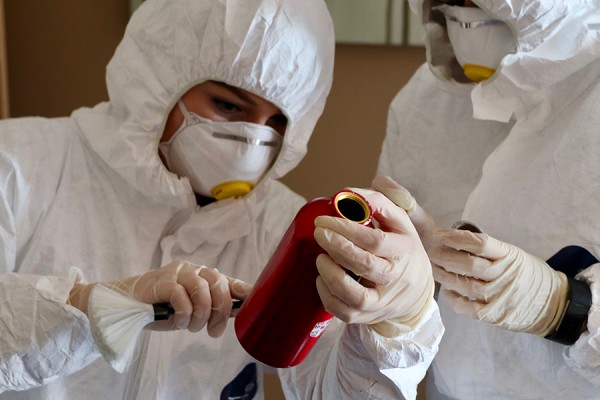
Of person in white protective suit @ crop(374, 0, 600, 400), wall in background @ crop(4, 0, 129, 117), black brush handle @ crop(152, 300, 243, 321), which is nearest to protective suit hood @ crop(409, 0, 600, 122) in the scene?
person in white protective suit @ crop(374, 0, 600, 400)

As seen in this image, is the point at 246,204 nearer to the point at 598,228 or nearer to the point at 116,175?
the point at 116,175

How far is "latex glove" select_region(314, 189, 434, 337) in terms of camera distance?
33.2 inches

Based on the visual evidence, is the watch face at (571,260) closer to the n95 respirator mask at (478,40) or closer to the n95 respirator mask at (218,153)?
the n95 respirator mask at (478,40)

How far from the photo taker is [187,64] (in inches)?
49.5

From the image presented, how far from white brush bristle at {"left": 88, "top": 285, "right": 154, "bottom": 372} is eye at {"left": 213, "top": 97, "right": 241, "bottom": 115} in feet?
1.44

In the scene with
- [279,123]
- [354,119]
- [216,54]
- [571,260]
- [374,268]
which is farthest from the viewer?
[354,119]

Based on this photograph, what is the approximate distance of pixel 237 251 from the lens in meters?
1.38

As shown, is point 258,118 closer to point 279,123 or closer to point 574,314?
point 279,123

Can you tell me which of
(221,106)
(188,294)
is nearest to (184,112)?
(221,106)

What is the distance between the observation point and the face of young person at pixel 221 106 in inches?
50.6

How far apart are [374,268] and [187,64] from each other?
565mm

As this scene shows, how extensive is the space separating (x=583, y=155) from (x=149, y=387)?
0.76 meters

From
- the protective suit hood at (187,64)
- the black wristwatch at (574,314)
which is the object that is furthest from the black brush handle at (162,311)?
the black wristwatch at (574,314)

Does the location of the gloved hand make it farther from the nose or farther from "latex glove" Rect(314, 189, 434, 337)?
the nose
